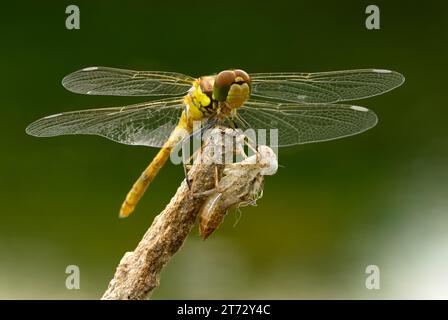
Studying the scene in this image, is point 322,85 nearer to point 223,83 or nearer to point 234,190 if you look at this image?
point 223,83

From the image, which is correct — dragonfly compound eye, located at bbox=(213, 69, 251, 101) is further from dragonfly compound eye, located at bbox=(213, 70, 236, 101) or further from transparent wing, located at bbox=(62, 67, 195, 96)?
transparent wing, located at bbox=(62, 67, 195, 96)

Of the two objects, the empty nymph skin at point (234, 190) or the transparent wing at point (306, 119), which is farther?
the transparent wing at point (306, 119)

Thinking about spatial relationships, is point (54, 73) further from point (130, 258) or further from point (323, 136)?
point (130, 258)

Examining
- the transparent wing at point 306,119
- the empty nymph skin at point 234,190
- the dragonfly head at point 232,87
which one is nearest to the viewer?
the empty nymph skin at point 234,190

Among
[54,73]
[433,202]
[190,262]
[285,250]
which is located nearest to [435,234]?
[433,202]

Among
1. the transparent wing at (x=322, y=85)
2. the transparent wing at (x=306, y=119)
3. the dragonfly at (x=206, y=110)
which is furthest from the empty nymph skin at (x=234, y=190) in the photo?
the transparent wing at (x=322, y=85)

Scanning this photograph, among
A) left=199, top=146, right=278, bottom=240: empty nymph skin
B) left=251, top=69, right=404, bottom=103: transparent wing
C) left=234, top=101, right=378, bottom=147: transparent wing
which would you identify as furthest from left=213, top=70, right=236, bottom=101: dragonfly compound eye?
left=199, top=146, right=278, bottom=240: empty nymph skin

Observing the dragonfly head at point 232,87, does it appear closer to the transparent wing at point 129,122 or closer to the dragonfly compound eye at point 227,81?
the dragonfly compound eye at point 227,81
